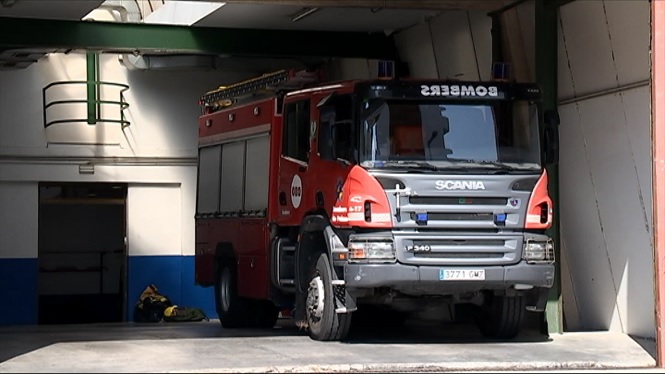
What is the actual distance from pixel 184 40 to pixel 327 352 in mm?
8967

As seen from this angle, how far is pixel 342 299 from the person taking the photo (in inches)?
600

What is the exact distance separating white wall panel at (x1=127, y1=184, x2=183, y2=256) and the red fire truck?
11003mm

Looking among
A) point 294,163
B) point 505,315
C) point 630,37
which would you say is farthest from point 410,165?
point 630,37

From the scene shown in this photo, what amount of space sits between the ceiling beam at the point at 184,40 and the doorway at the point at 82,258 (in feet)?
27.0

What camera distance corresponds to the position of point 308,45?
22.5m

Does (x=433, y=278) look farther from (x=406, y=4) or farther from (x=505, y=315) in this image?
(x=406, y=4)

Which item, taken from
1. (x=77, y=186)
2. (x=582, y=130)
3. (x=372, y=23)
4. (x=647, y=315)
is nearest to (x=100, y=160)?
(x=77, y=186)

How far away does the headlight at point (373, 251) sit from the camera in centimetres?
1479

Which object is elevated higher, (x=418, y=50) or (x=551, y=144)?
(x=418, y=50)

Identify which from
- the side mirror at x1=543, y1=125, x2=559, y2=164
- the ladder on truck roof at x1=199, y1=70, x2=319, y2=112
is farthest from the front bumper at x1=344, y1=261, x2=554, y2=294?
the ladder on truck roof at x1=199, y1=70, x2=319, y2=112

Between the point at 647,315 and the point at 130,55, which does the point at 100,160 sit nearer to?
the point at 130,55

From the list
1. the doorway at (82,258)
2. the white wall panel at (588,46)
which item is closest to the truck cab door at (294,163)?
the white wall panel at (588,46)

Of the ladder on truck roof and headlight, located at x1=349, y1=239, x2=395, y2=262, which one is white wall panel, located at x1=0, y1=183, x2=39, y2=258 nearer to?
the ladder on truck roof

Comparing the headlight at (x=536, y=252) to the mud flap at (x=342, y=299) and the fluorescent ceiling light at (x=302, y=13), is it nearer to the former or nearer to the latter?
the mud flap at (x=342, y=299)
